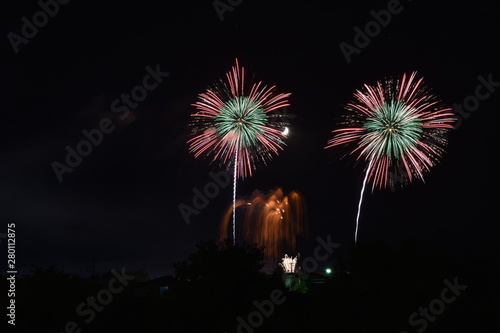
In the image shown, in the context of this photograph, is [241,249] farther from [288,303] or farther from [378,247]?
[378,247]

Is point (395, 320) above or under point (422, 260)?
under

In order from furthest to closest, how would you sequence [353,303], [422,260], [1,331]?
1. [1,331]
2. [422,260]
3. [353,303]

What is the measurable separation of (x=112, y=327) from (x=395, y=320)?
17965 millimetres

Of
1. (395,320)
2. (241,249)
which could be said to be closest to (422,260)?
(395,320)

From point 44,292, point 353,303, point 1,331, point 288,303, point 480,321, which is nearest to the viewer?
point 480,321

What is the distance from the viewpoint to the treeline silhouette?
2373 centimetres

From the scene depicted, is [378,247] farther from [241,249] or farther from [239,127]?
[239,127]

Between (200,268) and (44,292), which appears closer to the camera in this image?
(200,268)

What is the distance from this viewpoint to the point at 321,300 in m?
27.0

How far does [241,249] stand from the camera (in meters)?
30.7

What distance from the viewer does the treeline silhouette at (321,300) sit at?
23734mm

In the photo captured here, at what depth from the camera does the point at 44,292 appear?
1474 inches

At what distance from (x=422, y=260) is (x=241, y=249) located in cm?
1080

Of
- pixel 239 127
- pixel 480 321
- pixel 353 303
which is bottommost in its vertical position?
pixel 480 321
